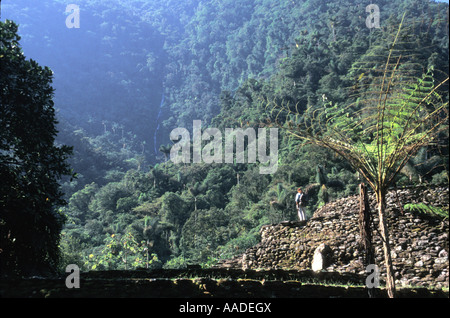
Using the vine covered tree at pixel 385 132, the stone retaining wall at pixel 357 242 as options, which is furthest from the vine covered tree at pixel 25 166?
the vine covered tree at pixel 385 132

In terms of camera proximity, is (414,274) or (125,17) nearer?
(414,274)

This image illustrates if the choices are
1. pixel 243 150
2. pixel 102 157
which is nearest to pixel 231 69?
pixel 102 157

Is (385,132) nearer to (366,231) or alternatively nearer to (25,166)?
(366,231)

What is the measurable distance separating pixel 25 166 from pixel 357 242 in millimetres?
6993

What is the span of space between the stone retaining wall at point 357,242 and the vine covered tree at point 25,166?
16.0ft

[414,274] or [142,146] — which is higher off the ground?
[142,146]

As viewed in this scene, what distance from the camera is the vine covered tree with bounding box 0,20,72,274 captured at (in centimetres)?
875

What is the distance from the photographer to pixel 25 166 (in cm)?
915

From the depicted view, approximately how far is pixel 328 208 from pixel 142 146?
91.4 m

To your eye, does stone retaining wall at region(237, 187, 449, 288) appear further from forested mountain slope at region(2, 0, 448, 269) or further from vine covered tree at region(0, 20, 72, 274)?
vine covered tree at region(0, 20, 72, 274)

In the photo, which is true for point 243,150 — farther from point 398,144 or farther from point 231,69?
point 231,69

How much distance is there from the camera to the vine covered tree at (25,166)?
8.75 meters

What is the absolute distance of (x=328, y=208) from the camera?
40.7 feet

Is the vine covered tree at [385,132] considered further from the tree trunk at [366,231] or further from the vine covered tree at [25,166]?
the vine covered tree at [25,166]
